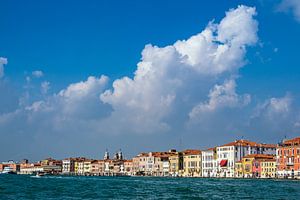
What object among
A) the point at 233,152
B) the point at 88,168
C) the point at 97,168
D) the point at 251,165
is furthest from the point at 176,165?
the point at 88,168

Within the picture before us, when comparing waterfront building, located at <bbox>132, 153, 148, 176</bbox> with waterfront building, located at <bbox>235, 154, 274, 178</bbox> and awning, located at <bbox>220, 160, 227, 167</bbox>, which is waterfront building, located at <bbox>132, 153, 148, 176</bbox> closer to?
awning, located at <bbox>220, 160, 227, 167</bbox>

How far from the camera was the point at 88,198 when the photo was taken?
42875 millimetres

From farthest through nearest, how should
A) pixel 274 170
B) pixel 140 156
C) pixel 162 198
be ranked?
pixel 140 156, pixel 274 170, pixel 162 198

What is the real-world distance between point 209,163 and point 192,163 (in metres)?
9.20

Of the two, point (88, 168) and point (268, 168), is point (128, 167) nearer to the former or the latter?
point (88, 168)

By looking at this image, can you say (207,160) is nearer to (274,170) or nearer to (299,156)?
(274,170)

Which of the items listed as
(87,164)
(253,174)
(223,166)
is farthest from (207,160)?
(87,164)

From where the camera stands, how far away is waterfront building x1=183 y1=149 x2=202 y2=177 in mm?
131250

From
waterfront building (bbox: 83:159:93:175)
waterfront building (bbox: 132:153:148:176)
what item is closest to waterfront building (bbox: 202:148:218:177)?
waterfront building (bbox: 132:153:148:176)

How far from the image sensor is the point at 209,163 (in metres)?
126

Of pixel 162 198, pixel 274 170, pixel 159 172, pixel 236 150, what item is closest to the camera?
pixel 162 198

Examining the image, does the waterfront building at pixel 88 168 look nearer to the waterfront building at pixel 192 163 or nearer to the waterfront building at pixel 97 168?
the waterfront building at pixel 97 168

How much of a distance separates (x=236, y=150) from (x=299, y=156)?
22.5 m

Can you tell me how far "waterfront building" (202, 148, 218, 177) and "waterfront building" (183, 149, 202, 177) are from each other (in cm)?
243
